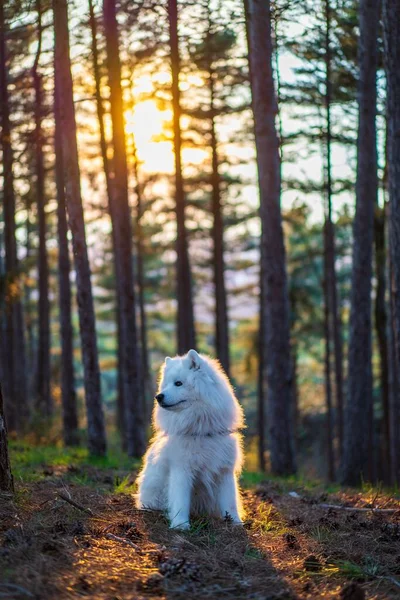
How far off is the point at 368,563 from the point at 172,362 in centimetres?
265

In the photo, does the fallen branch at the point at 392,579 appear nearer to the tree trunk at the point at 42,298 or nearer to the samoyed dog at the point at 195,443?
the samoyed dog at the point at 195,443

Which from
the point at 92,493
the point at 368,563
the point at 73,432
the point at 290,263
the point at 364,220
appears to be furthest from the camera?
the point at 290,263

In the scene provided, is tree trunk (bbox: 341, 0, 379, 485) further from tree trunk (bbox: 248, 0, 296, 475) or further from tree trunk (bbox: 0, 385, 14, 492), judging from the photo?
tree trunk (bbox: 0, 385, 14, 492)

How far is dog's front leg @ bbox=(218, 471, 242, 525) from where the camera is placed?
273 inches

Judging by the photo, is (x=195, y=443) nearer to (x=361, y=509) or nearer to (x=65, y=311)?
(x=361, y=509)

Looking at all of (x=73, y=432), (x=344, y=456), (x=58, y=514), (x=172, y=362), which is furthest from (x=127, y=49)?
(x=58, y=514)

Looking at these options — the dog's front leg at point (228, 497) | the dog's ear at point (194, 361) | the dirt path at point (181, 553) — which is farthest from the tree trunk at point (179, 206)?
the dirt path at point (181, 553)

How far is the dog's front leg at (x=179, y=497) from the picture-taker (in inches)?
258

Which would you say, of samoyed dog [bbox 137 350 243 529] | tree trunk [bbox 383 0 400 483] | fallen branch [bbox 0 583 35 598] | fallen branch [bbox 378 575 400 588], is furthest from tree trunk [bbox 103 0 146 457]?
fallen branch [bbox 0 583 35 598]

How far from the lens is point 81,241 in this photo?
37.2 ft

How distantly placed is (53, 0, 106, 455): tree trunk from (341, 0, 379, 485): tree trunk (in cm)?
475

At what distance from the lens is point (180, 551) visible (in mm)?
5605

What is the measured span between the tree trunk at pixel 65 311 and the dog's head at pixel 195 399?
9.60 meters

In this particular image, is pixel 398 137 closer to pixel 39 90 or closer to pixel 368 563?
pixel 368 563
